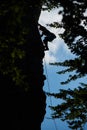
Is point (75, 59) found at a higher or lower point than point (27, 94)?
higher

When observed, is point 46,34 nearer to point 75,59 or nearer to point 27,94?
point 27,94

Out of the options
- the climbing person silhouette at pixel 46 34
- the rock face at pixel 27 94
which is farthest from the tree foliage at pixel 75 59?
the climbing person silhouette at pixel 46 34

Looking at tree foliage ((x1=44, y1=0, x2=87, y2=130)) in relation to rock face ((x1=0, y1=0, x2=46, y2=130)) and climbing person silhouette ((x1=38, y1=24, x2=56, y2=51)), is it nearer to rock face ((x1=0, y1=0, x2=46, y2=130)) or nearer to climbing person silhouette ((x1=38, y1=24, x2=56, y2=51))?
rock face ((x1=0, y1=0, x2=46, y2=130))

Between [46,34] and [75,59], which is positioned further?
[46,34]

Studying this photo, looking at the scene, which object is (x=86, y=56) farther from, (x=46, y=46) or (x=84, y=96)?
(x=46, y=46)

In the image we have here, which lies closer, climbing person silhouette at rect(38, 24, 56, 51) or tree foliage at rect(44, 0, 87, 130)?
tree foliage at rect(44, 0, 87, 130)

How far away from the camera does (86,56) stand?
246 inches

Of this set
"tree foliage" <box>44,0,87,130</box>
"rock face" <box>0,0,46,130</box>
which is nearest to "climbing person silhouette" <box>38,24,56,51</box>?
"rock face" <box>0,0,46,130</box>

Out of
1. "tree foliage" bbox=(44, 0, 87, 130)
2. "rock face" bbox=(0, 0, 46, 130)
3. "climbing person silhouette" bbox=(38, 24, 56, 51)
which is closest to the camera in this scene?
"tree foliage" bbox=(44, 0, 87, 130)

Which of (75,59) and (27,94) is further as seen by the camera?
(27,94)

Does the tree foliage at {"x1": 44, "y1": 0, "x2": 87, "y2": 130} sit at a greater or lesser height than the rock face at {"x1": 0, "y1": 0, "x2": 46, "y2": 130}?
greater

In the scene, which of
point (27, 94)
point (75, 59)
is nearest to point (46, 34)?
point (27, 94)

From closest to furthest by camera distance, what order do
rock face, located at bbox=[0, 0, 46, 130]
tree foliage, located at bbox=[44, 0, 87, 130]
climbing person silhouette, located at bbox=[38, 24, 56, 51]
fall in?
1. tree foliage, located at bbox=[44, 0, 87, 130]
2. rock face, located at bbox=[0, 0, 46, 130]
3. climbing person silhouette, located at bbox=[38, 24, 56, 51]

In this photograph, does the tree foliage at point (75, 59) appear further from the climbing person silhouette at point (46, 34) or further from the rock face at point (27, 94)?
the climbing person silhouette at point (46, 34)
